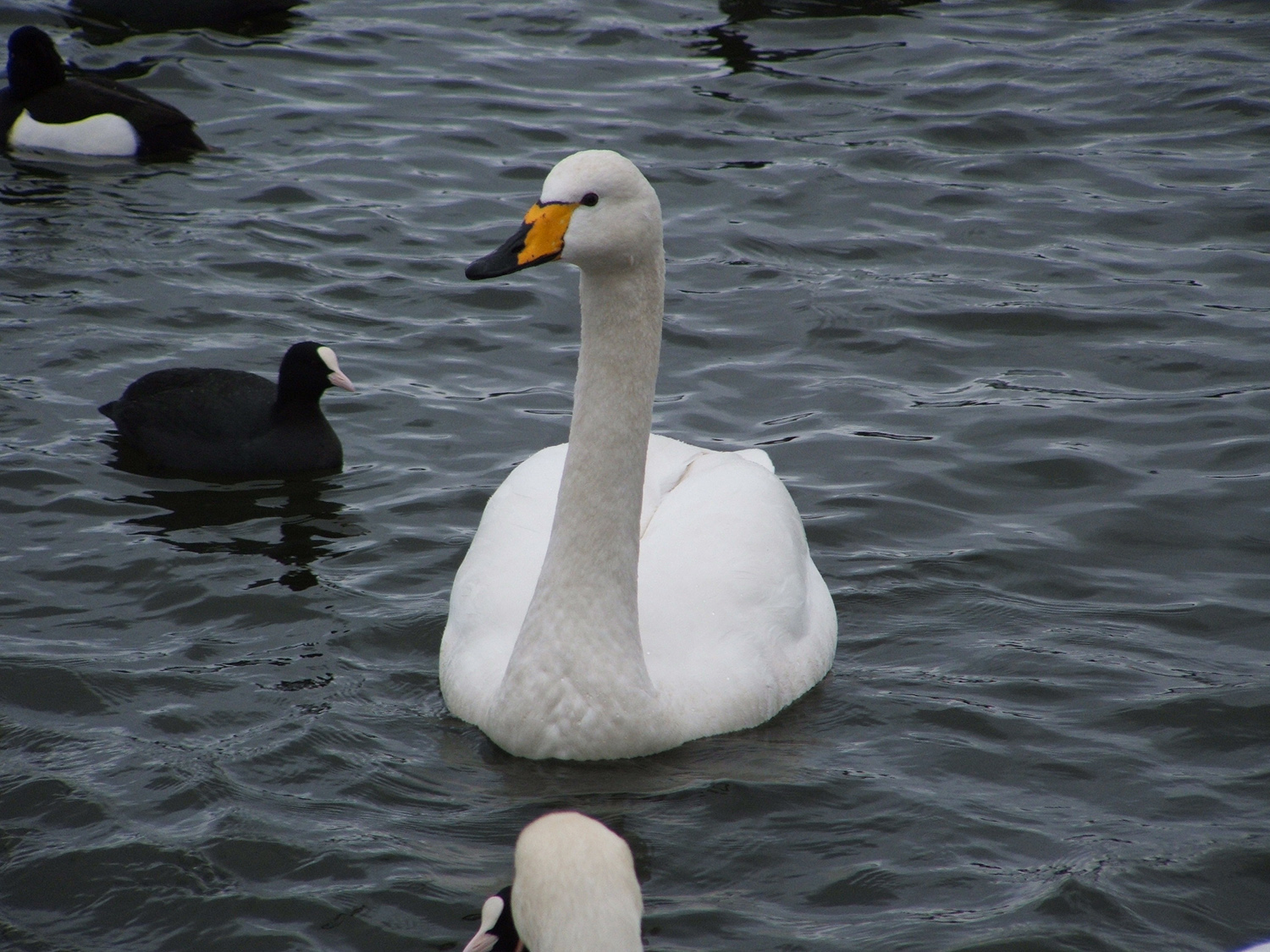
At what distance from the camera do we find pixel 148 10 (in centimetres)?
1427

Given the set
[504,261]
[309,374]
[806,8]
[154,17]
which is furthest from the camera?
[806,8]

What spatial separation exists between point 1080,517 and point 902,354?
6.84 feet

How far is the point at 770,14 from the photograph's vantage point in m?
14.8

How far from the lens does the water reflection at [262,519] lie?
286 inches

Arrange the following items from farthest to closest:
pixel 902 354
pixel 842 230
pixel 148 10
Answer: pixel 148 10 → pixel 842 230 → pixel 902 354

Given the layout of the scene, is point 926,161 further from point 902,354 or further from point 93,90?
point 93,90

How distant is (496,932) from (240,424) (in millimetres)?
4660

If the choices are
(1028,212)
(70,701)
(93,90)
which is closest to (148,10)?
(93,90)

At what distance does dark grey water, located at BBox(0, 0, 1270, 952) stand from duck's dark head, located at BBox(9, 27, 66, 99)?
2.18 feet

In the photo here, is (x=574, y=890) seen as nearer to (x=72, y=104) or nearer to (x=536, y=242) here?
(x=536, y=242)

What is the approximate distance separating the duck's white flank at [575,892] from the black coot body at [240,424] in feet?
15.9

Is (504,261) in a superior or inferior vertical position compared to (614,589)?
superior

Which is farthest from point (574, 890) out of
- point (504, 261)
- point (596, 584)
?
point (504, 261)

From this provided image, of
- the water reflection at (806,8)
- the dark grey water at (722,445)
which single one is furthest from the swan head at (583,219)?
the water reflection at (806,8)
